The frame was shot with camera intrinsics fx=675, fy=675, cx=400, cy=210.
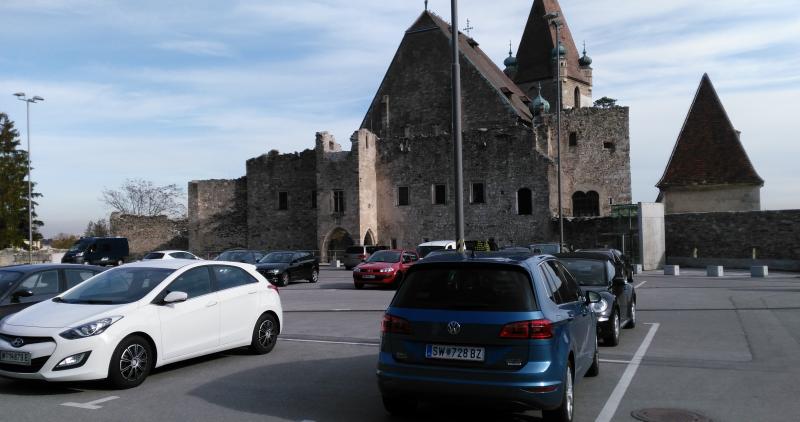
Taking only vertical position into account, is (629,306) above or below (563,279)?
below

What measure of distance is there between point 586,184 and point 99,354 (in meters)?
43.0

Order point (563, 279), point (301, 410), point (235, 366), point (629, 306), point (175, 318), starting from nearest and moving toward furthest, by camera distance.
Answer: point (301, 410) → point (563, 279) → point (175, 318) → point (235, 366) → point (629, 306)

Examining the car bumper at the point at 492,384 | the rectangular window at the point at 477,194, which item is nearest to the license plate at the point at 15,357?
the car bumper at the point at 492,384

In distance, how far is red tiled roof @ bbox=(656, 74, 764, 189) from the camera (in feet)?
134

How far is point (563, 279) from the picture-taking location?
7.39 meters

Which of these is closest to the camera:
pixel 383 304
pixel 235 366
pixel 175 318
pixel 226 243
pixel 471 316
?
pixel 471 316

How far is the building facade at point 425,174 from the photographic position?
43500mm

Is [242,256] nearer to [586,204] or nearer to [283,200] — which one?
[283,200]

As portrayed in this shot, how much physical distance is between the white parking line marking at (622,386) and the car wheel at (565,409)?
22.5 inches

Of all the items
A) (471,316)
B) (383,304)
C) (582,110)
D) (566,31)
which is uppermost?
(566,31)

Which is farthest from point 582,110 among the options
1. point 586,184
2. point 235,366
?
point 235,366

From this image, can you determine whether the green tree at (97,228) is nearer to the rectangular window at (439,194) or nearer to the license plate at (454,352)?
the rectangular window at (439,194)

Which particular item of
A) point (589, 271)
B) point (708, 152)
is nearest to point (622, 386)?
point (589, 271)

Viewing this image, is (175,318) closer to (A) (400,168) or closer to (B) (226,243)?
(A) (400,168)
